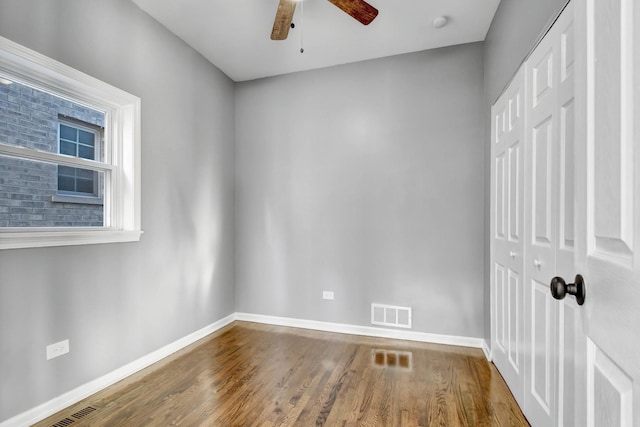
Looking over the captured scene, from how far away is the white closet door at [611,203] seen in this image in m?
0.61

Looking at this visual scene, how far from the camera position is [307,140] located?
362cm

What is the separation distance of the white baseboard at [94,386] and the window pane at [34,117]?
1.56m

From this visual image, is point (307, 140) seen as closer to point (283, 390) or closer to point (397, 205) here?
point (397, 205)

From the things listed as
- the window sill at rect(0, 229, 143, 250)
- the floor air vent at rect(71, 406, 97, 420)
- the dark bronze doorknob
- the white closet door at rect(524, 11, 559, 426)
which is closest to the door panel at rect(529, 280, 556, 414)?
the white closet door at rect(524, 11, 559, 426)

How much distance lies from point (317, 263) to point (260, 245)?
0.73 metres

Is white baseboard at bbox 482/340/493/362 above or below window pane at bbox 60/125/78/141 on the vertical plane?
below

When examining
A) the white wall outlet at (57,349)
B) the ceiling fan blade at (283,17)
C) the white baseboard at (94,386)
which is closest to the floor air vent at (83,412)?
the white baseboard at (94,386)

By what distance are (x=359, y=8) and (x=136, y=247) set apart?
7.83 feet

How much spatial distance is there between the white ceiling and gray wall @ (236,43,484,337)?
205 millimetres

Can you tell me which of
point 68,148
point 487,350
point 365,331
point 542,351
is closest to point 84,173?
point 68,148

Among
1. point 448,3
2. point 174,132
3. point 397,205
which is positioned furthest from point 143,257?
point 448,3

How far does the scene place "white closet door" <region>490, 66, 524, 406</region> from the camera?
201cm

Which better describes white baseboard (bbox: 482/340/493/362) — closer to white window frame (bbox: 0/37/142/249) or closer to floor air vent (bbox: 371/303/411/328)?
floor air vent (bbox: 371/303/411/328)

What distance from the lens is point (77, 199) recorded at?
7.48ft
